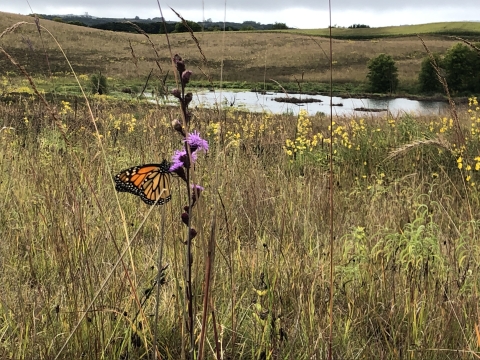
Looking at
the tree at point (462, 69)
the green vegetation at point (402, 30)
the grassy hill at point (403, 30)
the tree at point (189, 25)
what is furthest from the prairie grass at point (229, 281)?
the green vegetation at point (402, 30)

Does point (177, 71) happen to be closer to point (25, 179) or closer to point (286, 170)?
point (25, 179)

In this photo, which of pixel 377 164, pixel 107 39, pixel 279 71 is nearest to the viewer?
pixel 377 164

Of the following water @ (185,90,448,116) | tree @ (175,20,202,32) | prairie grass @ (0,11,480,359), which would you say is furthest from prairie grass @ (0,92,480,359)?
water @ (185,90,448,116)

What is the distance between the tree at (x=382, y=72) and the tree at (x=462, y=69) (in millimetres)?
5547

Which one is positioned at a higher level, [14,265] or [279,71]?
[279,71]

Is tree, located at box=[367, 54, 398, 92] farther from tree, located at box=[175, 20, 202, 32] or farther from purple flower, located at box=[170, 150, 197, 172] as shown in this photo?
purple flower, located at box=[170, 150, 197, 172]

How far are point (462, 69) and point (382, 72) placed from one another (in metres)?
8.34

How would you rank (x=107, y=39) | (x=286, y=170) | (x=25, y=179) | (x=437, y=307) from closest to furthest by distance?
1. (x=437, y=307)
2. (x=25, y=179)
3. (x=286, y=170)
4. (x=107, y=39)

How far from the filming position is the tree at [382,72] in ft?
160

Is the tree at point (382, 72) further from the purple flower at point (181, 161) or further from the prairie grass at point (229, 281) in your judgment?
the purple flower at point (181, 161)

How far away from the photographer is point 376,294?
7.09ft

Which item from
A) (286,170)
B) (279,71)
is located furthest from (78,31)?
(286,170)

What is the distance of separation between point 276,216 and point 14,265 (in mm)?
1661

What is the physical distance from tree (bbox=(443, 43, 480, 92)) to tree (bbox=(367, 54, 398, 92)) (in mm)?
5547
